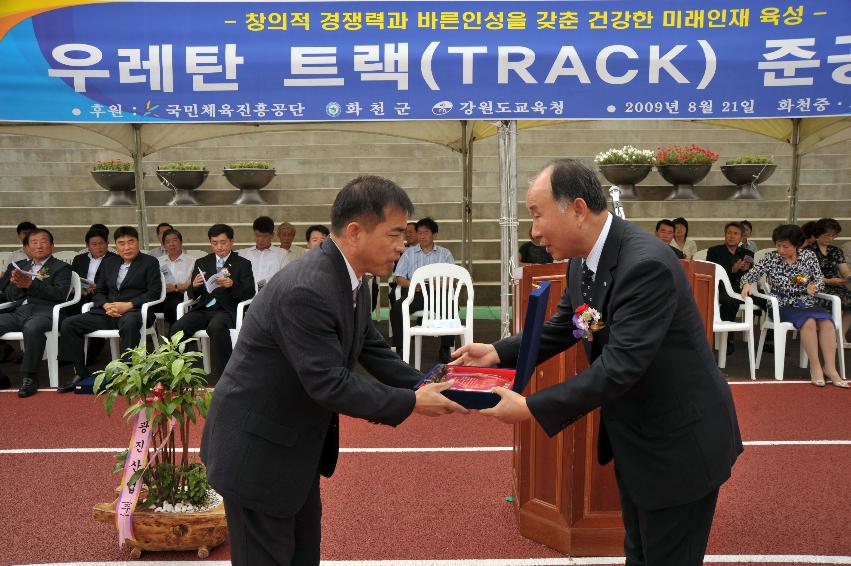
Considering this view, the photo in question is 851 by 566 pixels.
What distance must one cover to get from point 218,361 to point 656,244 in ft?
17.3

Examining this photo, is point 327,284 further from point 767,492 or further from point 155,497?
point 767,492

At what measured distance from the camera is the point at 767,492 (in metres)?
4.15

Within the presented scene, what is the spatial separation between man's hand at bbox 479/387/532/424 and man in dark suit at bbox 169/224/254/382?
4723 millimetres

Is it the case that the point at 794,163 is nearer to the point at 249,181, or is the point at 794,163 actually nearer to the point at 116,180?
the point at 249,181

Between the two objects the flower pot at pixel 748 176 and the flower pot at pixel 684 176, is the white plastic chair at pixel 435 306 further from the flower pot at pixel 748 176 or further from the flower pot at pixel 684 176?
the flower pot at pixel 748 176

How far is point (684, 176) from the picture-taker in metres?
12.3

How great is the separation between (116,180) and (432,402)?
11.6 m

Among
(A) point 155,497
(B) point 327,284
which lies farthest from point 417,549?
(B) point 327,284

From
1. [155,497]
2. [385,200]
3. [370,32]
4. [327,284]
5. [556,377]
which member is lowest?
[155,497]

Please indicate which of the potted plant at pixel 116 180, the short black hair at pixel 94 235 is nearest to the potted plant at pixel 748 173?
the short black hair at pixel 94 235

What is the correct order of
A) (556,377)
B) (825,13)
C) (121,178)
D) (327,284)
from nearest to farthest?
(327,284) → (556,377) → (825,13) → (121,178)

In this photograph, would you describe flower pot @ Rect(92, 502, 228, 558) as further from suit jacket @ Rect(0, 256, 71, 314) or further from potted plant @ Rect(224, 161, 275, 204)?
potted plant @ Rect(224, 161, 275, 204)

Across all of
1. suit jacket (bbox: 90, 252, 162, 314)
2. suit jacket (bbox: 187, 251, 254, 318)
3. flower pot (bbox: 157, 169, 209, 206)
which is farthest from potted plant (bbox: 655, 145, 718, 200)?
suit jacket (bbox: 90, 252, 162, 314)

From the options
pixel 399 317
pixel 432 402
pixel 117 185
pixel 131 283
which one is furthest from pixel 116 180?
pixel 432 402
